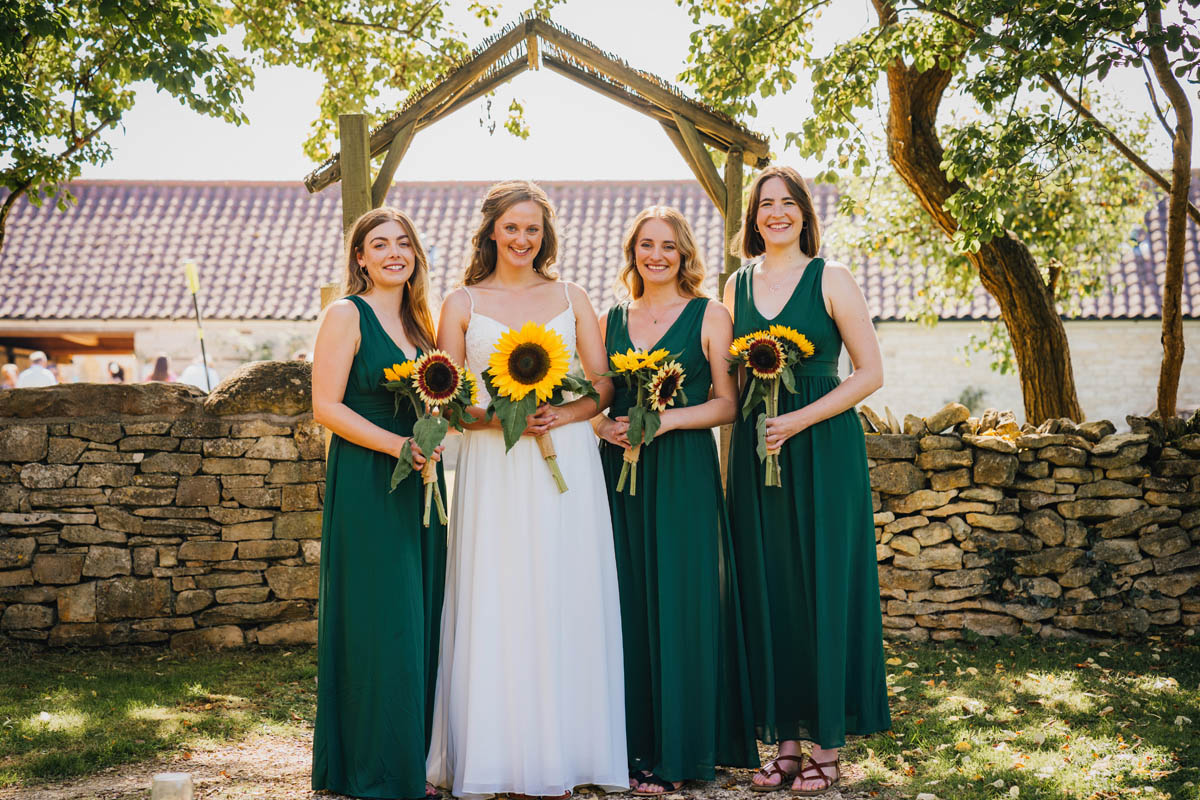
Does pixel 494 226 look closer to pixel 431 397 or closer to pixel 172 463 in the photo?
pixel 431 397

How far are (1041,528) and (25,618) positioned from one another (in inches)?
259

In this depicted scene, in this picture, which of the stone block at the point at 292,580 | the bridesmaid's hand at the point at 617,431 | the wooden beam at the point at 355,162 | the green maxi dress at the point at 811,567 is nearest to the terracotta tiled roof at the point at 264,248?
the stone block at the point at 292,580

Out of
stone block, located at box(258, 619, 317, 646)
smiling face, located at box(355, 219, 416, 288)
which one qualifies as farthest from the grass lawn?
smiling face, located at box(355, 219, 416, 288)

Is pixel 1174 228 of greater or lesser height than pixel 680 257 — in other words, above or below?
above

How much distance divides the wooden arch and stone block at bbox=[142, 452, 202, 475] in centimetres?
195

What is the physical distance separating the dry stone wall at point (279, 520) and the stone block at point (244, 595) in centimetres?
1

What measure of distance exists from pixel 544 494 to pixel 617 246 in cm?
1355

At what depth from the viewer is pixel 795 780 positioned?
12.9ft

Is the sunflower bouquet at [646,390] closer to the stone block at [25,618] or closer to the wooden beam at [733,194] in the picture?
the wooden beam at [733,194]

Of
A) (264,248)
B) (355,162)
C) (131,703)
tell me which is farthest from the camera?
(264,248)

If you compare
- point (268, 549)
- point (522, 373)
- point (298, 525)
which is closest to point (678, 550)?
point (522, 373)

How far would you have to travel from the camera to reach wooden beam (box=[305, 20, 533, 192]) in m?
5.90

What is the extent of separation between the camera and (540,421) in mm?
3854

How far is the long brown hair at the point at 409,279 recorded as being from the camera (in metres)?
4.05
